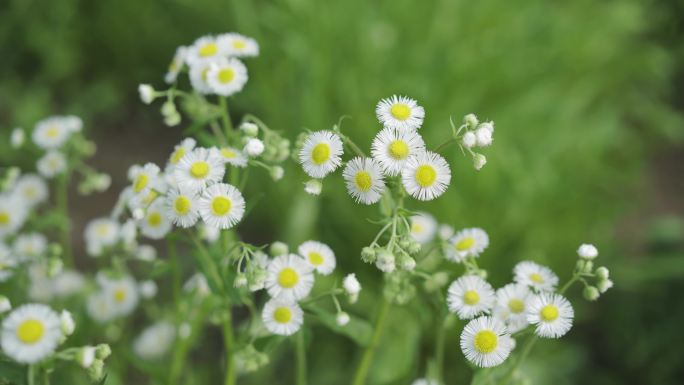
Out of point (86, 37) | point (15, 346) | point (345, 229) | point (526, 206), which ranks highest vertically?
point (86, 37)

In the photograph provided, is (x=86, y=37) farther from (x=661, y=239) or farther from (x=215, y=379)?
(x=661, y=239)

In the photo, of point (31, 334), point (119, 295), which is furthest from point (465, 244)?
point (119, 295)

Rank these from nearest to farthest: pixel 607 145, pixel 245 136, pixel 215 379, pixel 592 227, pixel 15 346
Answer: pixel 15 346 < pixel 245 136 < pixel 215 379 < pixel 592 227 < pixel 607 145

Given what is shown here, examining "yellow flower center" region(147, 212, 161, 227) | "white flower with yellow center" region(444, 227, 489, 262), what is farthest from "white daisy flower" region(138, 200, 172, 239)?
"white flower with yellow center" region(444, 227, 489, 262)

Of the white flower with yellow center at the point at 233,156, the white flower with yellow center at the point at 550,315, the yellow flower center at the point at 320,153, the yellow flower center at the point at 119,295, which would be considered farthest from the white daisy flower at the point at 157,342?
the white flower with yellow center at the point at 550,315

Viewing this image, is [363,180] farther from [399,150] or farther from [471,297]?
[471,297]

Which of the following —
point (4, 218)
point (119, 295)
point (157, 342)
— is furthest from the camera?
point (157, 342)

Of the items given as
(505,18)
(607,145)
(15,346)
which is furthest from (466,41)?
(15,346)
